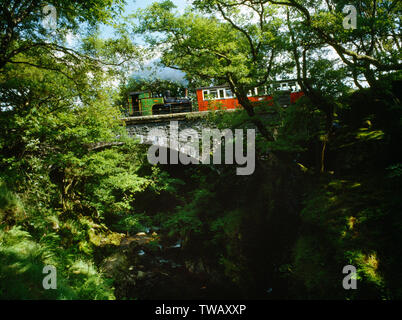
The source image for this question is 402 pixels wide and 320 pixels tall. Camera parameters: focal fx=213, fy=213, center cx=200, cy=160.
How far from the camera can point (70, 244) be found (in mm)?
7480

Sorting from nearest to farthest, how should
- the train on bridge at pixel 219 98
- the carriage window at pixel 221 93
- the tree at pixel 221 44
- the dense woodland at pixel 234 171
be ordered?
the dense woodland at pixel 234 171 → the tree at pixel 221 44 → the train on bridge at pixel 219 98 → the carriage window at pixel 221 93

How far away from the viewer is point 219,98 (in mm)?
13320

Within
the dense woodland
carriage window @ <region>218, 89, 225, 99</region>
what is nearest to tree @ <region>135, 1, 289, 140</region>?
the dense woodland

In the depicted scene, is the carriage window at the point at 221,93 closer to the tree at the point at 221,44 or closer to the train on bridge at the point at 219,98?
the train on bridge at the point at 219,98

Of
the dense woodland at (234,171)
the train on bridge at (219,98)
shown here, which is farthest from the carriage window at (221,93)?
the dense woodland at (234,171)

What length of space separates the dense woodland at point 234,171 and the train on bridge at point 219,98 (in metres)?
0.54

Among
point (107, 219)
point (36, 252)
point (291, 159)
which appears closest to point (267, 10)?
point (291, 159)

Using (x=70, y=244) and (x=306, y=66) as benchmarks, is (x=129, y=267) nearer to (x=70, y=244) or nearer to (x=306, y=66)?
(x=70, y=244)

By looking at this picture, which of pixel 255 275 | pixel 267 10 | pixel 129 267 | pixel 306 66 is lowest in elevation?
pixel 129 267

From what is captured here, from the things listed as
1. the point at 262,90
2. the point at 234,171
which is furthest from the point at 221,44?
the point at 234,171

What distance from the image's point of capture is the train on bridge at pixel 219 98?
786 centimetres

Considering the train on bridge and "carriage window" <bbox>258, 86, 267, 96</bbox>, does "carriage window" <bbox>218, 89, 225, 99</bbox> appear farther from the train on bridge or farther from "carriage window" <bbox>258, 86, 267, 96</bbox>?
"carriage window" <bbox>258, 86, 267, 96</bbox>

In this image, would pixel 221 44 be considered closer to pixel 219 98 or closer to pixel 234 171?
pixel 234 171

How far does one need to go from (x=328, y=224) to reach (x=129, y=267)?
7.15 metres
